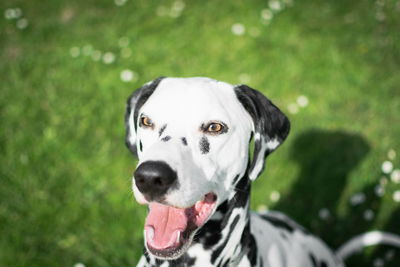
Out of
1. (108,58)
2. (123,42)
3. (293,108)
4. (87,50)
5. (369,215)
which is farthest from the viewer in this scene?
(123,42)

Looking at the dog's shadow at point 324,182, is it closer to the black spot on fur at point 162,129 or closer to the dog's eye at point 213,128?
the dog's eye at point 213,128

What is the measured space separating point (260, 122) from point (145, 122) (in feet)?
2.56

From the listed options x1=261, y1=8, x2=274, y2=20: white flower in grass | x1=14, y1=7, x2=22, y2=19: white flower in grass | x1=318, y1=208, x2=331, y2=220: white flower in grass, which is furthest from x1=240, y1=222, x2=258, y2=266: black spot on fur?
x1=14, y1=7, x2=22, y2=19: white flower in grass

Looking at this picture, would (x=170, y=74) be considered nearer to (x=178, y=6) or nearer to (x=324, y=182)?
(x=178, y=6)

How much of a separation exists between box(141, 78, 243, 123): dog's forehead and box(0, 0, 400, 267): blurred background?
96.6 inches

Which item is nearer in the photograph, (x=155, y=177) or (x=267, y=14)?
(x=155, y=177)

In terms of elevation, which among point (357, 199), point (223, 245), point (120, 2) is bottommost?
point (357, 199)

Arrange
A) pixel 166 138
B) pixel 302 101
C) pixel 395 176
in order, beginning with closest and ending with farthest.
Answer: pixel 166 138, pixel 395 176, pixel 302 101

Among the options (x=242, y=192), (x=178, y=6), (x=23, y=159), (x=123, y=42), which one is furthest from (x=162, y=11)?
(x=242, y=192)

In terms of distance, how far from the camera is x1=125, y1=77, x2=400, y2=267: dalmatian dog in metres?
2.68

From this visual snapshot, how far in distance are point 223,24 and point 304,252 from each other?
17.7 feet

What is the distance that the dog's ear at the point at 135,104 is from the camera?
10.7 ft

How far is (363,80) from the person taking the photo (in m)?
7.05

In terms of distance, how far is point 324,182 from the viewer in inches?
225
